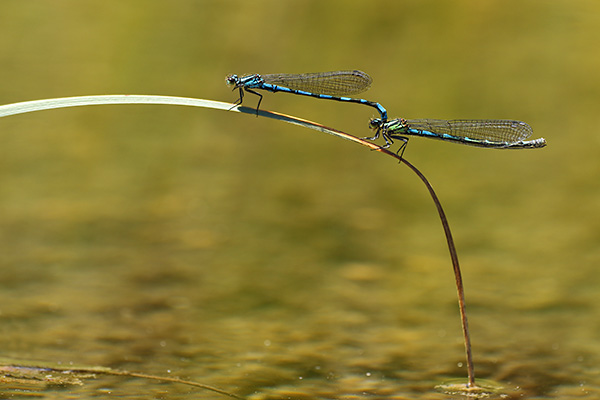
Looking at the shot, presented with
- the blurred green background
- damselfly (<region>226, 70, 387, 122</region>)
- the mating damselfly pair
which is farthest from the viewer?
damselfly (<region>226, 70, 387, 122</region>)

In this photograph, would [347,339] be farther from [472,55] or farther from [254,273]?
[472,55]

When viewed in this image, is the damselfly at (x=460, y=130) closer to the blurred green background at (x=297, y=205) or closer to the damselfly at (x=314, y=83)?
the damselfly at (x=314, y=83)

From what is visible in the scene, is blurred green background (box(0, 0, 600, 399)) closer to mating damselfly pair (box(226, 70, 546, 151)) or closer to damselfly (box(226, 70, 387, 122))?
mating damselfly pair (box(226, 70, 546, 151))

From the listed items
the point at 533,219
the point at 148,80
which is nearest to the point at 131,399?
the point at 533,219

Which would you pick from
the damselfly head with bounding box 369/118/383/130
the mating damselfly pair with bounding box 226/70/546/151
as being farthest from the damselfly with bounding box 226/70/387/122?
the damselfly head with bounding box 369/118/383/130

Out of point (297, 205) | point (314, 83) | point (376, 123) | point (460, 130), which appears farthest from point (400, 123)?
point (297, 205)

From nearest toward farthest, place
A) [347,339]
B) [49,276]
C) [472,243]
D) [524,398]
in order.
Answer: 1. [524,398]
2. [347,339]
3. [49,276]
4. [472,243]
